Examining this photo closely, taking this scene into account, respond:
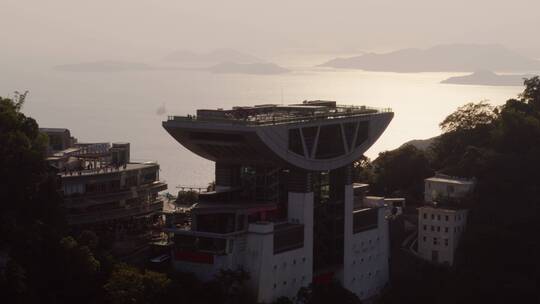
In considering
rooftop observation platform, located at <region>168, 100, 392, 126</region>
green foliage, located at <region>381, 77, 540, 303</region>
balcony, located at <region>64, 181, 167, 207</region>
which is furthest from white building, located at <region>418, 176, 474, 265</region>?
balcony, located at <region>64, 181, 167, 207</region>

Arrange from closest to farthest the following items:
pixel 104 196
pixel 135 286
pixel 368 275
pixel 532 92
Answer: pixel 135 286, pixel 104 196, pixel 368 275, pixel 532 92

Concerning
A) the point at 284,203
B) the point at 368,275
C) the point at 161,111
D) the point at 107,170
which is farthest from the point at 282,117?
the point at 161,111

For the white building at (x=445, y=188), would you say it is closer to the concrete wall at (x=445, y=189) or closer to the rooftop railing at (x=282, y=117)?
the concrete wall at (x=445, y=189)

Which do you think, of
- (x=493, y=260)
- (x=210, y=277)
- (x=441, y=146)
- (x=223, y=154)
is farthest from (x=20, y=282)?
(x=441, y=146)

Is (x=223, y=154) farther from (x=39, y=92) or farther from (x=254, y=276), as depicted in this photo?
(x=39, y=92)

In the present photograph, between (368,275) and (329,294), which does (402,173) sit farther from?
(329,294)

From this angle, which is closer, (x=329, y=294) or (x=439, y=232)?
(x=329, y=294)
